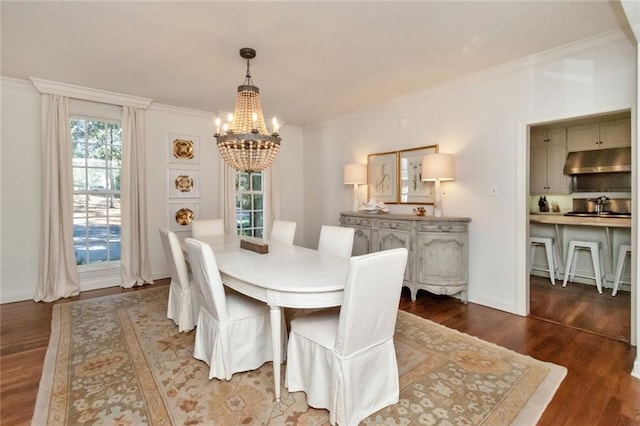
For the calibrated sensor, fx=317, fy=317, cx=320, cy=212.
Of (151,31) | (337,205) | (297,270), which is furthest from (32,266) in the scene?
(337,205)

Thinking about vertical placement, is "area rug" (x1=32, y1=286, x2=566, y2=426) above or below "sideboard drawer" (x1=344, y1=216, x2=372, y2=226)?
below

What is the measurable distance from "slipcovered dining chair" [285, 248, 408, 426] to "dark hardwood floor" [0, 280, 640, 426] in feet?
2.93

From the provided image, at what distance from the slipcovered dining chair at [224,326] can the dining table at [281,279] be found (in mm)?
148

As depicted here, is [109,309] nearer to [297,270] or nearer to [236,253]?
[236,253]

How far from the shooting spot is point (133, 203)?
13.9 feet

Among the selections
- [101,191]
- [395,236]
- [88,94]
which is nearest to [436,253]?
[395,236]

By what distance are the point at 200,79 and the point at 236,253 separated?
213 cm

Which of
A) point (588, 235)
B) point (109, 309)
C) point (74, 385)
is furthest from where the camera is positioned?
point (588, 235)

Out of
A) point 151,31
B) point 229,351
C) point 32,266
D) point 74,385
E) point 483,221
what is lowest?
point 74,385

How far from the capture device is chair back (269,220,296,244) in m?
3.48

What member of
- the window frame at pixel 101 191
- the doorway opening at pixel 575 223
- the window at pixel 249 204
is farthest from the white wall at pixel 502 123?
the window frame at pixel 101 191

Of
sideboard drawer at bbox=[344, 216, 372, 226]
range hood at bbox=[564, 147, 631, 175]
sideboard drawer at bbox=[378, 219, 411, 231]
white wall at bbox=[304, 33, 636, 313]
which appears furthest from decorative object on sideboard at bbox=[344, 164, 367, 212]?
range hood at bbox=[564, 147, 631, 175]

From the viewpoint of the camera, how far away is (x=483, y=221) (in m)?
3.48

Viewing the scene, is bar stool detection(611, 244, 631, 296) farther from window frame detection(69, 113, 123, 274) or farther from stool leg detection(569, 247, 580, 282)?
window frame detection(69, 113, 123, 274)
